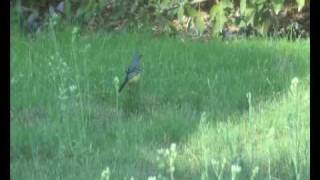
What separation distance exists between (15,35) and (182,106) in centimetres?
287

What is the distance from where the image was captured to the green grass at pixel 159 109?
3.86 meters

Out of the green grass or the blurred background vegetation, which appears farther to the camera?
the blurred background vegetation

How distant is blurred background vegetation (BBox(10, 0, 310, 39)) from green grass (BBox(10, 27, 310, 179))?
0.31 metres

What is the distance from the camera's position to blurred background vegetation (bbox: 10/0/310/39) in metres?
6.82

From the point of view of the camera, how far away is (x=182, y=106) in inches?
191

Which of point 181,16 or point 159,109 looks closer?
point 159,109

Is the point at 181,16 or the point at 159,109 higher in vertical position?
the point at 181,16

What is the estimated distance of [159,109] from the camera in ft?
15.8

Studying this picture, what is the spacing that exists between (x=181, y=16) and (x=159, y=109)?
2.04m

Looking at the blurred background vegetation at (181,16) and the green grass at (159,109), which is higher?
the blurred background vegetation at (181,16)

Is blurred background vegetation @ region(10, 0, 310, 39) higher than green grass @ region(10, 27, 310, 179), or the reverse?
blurred background vegetation @ region(10, 0, 310, 39)

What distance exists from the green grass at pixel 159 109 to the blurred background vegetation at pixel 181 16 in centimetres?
31

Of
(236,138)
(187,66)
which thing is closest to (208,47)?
(187,66)

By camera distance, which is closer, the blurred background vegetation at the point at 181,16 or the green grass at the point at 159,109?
the green grass at the point at 159,109
